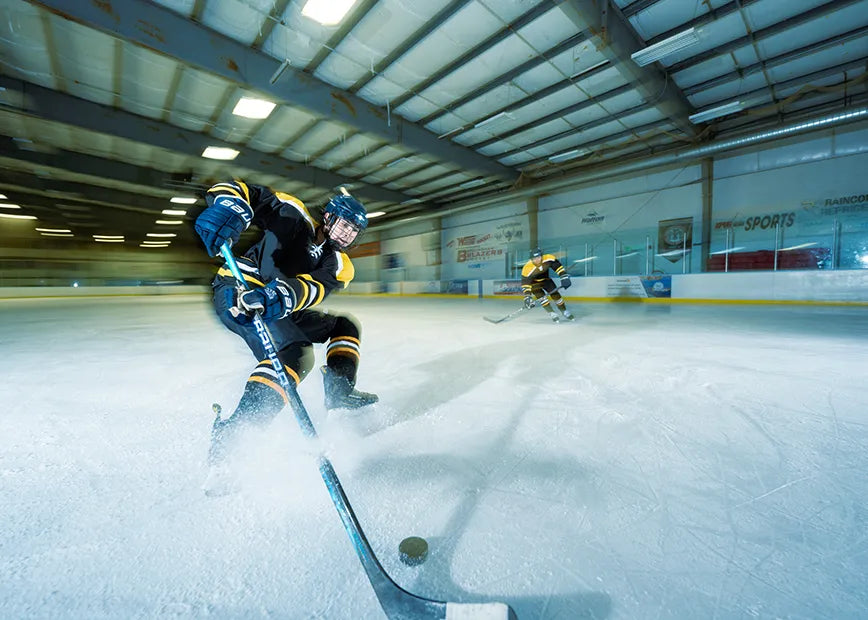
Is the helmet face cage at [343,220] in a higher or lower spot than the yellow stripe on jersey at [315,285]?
higher

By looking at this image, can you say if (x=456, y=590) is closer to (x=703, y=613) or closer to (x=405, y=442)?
(x=703, y=613)

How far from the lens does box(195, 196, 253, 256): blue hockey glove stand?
1.39 m

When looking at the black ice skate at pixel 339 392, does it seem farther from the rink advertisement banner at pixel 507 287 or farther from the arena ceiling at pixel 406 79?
the rink advertisement banner at pixel 507 287

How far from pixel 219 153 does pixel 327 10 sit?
20.7 ft

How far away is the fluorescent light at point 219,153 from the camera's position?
945cm

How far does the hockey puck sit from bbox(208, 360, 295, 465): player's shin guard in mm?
736

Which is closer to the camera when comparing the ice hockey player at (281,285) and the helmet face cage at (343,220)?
the ice hockey player at (281,285)

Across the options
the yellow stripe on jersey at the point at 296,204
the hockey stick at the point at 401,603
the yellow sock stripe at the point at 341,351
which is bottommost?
the hockey stick at the point at 401,603

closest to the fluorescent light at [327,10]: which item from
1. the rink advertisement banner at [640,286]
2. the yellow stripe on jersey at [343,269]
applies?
the yellow stripe on jersey at [343,269]

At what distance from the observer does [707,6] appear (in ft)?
17.5

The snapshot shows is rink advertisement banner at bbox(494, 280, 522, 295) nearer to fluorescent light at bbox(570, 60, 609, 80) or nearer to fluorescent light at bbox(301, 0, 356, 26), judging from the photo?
fluorescent light at bbox(570, 60, 609, 80)

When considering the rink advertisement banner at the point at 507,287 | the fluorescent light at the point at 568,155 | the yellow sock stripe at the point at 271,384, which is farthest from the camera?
the rink advertisement banner at the point at 507,287

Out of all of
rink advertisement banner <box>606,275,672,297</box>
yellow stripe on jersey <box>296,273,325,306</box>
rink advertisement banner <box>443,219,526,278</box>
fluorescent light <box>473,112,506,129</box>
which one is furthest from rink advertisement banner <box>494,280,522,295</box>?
yellow stripe on jersey <box>296,273,325,306</box>

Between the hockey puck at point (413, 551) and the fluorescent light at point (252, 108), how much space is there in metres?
8.74
